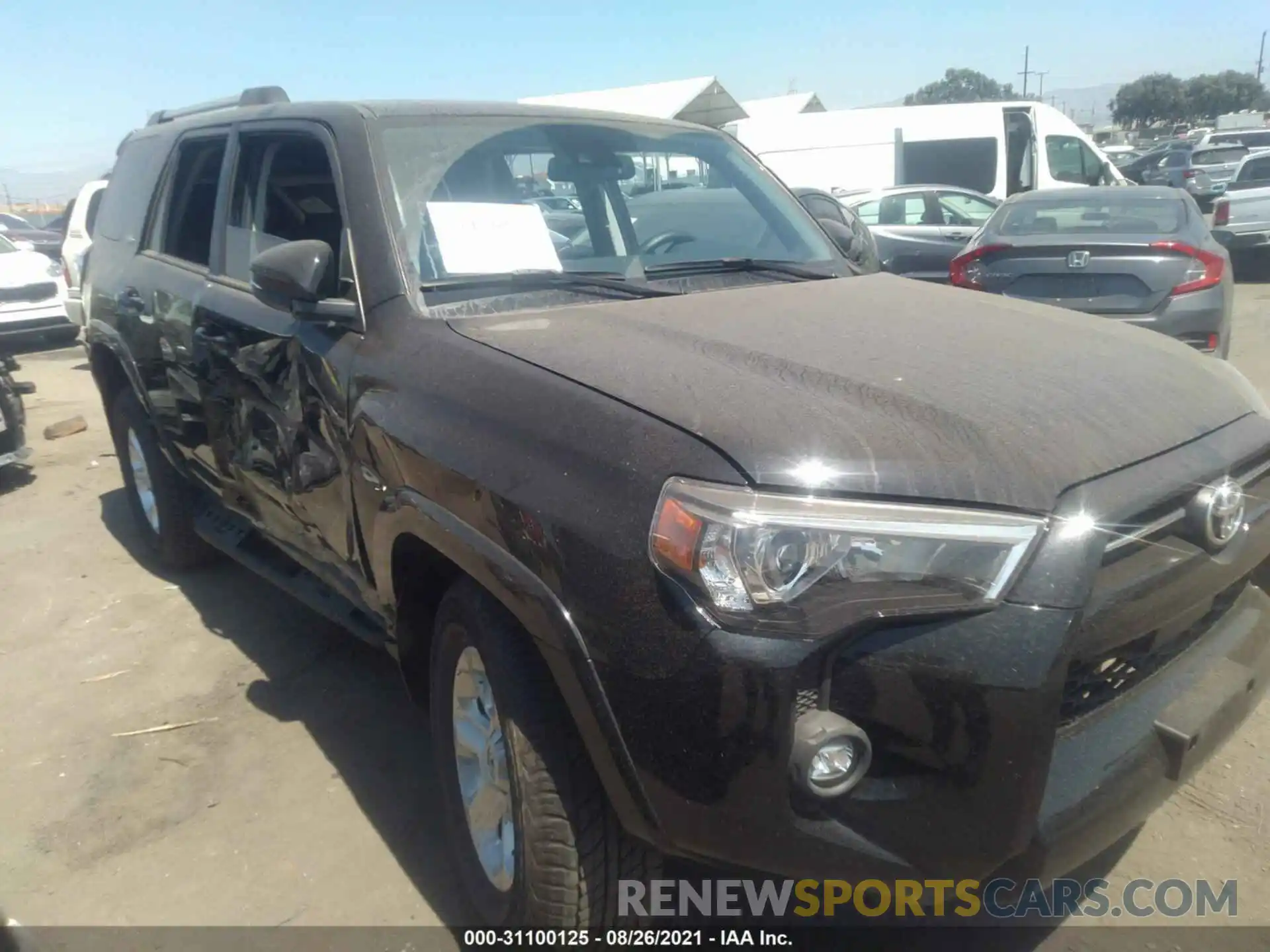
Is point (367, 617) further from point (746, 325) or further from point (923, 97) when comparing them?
point (923, 97)

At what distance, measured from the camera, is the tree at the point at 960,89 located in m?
83.5

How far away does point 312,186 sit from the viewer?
3240 millimetres

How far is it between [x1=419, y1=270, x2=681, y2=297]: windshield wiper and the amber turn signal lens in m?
1.23

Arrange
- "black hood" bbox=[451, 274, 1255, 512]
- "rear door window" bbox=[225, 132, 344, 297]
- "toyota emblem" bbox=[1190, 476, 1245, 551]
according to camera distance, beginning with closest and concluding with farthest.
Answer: "black hood" bbox=[451, 274, 1255, 512]
"toyota emblem" bbox=[1190, 476, 1245, 551]
"rear door window" bbox=[225, 132, 344, 297]

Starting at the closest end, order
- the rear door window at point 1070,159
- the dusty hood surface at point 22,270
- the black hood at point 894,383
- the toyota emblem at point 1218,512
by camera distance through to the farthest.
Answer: the black hood at point 894,383 → the toyota emblem at point 1218,512 → the dusty hood surface at point 22,270 → the rear door window at point 1070,159

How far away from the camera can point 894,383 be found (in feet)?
6.80

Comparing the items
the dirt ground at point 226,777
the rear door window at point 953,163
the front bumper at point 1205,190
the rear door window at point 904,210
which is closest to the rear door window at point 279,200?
the dirt ground at point 226,777

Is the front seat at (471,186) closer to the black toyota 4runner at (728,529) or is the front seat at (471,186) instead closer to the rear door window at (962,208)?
the black toyota 4runner at (728,529)

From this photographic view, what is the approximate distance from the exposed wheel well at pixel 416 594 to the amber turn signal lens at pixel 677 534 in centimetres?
85

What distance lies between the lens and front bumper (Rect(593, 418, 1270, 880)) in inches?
66.5

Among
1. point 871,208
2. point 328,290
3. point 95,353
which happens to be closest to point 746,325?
point 328,290

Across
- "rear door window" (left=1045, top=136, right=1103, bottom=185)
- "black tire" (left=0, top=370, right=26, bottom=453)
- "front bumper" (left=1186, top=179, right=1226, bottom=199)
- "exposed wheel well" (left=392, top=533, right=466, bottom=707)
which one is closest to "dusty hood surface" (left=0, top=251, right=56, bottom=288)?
"black tire" (left=0, top=370, right=26, bottom=453)

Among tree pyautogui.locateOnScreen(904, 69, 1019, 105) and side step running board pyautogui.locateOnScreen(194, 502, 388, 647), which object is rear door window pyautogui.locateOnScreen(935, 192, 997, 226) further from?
tree pyautogui.locateOnScreen(904, 69, 1019, 105)

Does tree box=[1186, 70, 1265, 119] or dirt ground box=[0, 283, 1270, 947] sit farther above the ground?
tree box=[1186, 70, 1265, 119]
